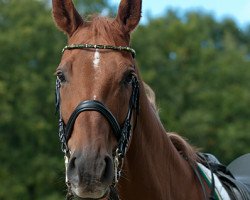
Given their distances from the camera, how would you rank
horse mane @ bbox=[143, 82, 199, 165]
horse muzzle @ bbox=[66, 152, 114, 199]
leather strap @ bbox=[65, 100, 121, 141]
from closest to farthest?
1. horse muzzle @ bbox=[66, 152, 114, 199]
2. leather strap @ bbox=[65, 100, 121, 141]
3. horse mane @ bbox=[143, 82, 199, 165]

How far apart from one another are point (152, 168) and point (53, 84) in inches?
1242

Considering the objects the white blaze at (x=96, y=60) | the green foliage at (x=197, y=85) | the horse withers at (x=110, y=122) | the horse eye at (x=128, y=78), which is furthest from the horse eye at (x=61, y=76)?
the green foliage at (x=197, y=85)

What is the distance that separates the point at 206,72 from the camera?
1852 inches

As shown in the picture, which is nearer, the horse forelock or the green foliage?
the horse forelock

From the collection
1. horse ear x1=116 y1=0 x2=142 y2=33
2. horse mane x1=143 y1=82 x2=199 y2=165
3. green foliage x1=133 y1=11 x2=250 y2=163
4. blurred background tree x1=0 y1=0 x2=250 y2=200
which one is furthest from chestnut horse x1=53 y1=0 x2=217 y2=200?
green foliage x1=133 y1=11 x2=250 y2=163

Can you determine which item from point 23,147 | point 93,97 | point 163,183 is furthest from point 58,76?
point 23,147

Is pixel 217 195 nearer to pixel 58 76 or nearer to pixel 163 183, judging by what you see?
pixel 163 183

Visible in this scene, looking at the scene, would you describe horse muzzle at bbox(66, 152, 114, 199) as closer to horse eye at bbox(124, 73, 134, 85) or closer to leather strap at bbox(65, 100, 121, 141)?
leather strap at bbox(65, 100, 121, 141)

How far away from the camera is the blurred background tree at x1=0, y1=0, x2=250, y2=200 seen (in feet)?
112

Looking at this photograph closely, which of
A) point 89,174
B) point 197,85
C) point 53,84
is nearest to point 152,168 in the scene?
point 89,174

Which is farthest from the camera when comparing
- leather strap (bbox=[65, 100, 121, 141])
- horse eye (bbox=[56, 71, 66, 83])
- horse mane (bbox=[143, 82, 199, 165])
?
horse mane (bbox=[143, 82, 199, 165])

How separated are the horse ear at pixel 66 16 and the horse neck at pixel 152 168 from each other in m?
0.77

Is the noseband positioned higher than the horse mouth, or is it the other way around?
the noseband

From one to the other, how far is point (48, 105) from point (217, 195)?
31655 mm
